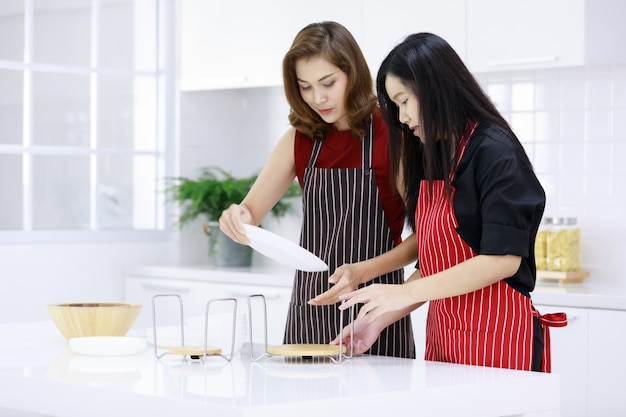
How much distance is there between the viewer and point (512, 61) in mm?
3412

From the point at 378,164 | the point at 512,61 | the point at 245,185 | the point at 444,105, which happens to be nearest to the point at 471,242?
the point at 444,105

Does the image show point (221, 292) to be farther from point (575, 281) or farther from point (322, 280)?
point (322, 280)

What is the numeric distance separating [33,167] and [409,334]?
2.52m

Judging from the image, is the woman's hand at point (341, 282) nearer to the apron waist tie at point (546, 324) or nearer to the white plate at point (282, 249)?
the white plate at point (282, 249)

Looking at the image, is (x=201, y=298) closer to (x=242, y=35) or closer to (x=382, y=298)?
(x=242, y=35)

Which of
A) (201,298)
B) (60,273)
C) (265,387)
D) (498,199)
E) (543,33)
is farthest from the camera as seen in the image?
(60,273)

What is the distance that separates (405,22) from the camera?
368 cm

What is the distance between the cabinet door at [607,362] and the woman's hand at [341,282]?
42.5 inches

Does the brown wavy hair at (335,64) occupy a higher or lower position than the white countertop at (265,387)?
higher

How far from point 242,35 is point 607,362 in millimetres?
2080

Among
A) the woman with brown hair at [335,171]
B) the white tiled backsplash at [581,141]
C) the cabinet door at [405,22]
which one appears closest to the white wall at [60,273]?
the cabinet door at [405,22]

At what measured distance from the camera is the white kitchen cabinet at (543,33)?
3.27m

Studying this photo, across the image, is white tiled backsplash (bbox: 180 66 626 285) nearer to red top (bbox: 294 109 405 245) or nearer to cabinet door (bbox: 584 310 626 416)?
cabinet door (bbox: 584 310 626 416)

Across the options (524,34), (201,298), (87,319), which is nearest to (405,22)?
(524,34)
